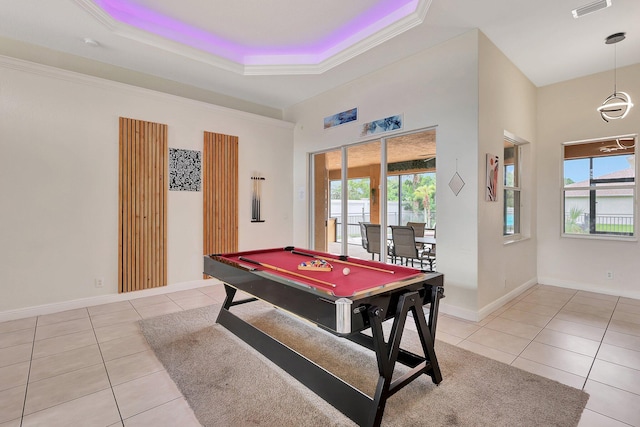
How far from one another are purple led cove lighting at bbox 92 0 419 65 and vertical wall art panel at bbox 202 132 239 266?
1380 mm

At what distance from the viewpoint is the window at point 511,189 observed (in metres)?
4.62

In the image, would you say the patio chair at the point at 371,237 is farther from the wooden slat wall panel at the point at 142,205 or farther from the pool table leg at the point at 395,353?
the wooden slat wall panel at the point at 142,205

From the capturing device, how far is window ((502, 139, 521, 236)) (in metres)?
4.62

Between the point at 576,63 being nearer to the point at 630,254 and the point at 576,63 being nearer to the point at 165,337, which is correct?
the point at 630,254

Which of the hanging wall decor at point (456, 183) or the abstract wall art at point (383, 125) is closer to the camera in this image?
the hanging wall decor at point (456, 183)

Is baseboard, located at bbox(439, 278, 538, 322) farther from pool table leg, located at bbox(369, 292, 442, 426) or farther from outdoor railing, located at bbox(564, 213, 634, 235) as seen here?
outdoor railing, located at bbox(564, 213, 634, 235)

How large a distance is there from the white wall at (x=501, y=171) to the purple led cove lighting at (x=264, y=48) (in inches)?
47.3

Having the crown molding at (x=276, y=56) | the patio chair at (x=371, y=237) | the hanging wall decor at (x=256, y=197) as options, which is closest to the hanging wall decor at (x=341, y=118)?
the crown molding at (x=276, y=56)

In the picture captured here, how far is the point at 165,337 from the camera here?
3043 millimetres

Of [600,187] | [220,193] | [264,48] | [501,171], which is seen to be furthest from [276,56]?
[600,187]

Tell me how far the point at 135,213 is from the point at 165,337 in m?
2.10

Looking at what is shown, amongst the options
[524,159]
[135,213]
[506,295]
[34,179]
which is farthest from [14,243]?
[524,159]

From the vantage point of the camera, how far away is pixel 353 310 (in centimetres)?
169

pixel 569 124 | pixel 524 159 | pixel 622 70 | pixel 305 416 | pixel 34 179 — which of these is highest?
pixel 622 70
